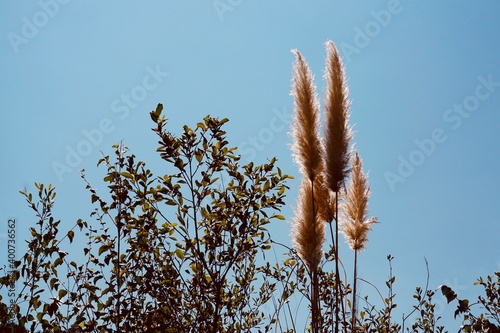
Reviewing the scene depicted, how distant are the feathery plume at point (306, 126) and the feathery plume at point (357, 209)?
0.39 m

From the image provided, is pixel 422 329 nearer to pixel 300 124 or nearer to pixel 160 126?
pixel 300 124

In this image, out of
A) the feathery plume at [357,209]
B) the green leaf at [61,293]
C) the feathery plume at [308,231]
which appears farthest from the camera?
the feathery plume at [357,209]

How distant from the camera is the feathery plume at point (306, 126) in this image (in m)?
4.03

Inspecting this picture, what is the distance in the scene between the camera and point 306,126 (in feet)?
13.3

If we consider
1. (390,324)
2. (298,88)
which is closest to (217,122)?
(298,88)

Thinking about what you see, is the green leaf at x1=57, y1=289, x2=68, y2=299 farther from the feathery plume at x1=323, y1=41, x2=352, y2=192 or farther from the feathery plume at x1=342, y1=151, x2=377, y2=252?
the feathery plume at x1=342, y1=151, x2=377, y2=252

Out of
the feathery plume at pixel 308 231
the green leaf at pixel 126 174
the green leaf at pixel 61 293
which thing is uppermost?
the feathery plume at pixel 308 231

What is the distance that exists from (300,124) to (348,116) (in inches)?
13.4

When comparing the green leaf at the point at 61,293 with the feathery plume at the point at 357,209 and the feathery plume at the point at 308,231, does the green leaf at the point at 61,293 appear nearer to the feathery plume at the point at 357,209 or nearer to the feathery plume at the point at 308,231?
the feathery plume at the point at 308,231

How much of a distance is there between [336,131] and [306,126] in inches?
8.6

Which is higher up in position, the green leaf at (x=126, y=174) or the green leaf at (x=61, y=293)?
the green leaf at (x=126, y=174)

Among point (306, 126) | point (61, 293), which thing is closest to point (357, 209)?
point (306, 126)

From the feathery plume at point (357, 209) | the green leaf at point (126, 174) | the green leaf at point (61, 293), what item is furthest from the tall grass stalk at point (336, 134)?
the green leaf at point (61, 293)

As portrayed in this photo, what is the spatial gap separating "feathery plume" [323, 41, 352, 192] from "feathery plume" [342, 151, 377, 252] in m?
0.30
